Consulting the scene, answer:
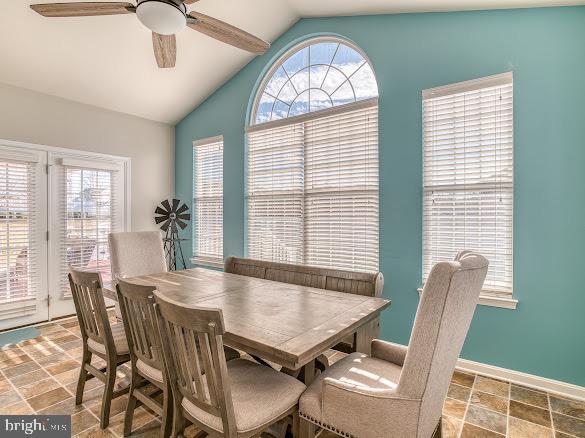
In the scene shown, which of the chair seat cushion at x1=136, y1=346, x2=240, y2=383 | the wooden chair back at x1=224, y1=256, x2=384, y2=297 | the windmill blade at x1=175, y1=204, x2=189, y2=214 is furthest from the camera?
the windmill blade at x1=175, y1=204, x2=189, y2=214

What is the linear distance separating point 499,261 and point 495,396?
1.02 m

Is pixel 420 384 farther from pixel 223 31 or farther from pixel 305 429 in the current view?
pixel 223 31

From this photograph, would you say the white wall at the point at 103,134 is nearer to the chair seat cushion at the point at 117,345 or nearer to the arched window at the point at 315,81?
the arched window at the point at 315,81

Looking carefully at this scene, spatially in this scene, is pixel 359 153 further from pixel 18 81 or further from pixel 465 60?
pixel 18 81

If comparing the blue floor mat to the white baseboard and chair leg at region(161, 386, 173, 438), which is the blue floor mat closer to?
chair leg at region(161, 386, 173, 438)

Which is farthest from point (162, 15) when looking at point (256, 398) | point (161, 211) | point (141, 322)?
point (161, 211)

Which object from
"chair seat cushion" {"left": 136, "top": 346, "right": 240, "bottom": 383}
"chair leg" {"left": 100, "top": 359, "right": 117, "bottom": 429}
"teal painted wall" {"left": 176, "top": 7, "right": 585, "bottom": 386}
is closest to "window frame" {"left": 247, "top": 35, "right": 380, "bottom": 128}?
"teal painted wall" {"left": 176, "top": 7, "right": 585, "bottom": 386}

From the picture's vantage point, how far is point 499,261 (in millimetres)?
2600

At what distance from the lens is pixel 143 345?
5.72 feet

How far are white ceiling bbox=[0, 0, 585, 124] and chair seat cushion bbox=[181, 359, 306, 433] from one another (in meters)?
3.10

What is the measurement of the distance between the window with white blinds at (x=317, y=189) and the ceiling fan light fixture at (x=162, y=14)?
1.95 metres

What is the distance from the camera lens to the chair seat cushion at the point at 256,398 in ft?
4.38

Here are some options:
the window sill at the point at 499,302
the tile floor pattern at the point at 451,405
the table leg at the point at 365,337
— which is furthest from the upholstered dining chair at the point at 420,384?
the window sill at the point at 499,302

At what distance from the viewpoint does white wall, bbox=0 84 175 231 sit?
364cm
